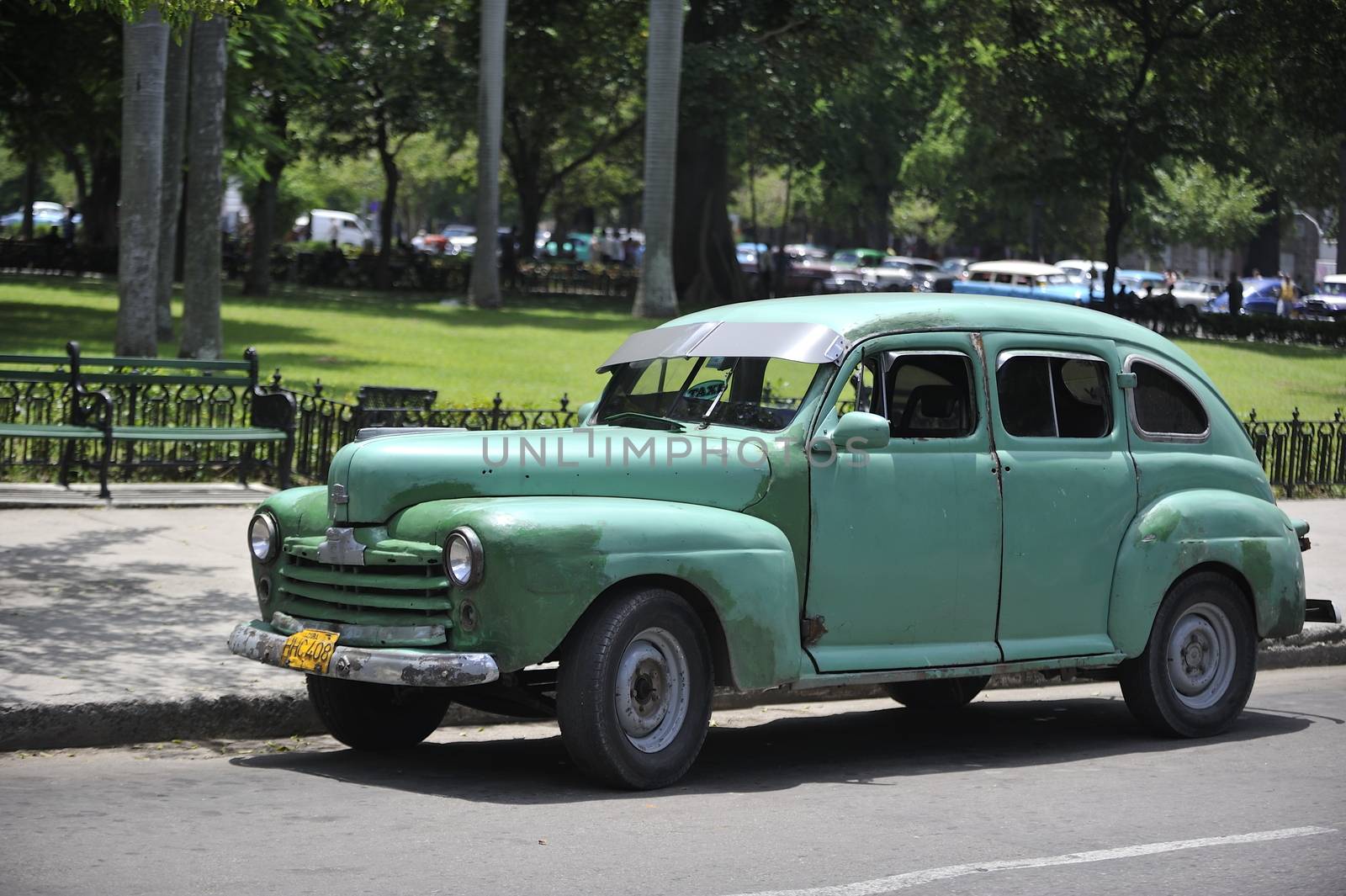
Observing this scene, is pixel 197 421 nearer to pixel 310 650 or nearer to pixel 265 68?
pixel 310 650

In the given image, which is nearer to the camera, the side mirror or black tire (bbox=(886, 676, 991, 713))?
the side mirror

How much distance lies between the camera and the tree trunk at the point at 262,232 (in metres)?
36.3

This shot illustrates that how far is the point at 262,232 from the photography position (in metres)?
37.5

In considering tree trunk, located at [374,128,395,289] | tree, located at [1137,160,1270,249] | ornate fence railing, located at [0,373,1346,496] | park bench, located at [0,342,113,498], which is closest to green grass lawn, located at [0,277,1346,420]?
ornate fence railing, located at [0,373,1346,496]

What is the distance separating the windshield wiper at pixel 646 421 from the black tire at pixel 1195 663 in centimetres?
245

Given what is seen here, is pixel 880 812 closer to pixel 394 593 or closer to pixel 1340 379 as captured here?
pixel 394 593

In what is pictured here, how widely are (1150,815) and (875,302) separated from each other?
2.45 meters

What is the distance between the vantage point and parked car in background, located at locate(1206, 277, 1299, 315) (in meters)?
56.8

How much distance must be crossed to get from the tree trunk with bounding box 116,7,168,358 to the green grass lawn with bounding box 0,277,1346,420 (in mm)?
1694

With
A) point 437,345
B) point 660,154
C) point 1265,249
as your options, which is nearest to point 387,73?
point 660,154

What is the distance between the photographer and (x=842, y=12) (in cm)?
3812

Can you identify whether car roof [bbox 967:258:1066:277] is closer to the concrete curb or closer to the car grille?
the concrete curb

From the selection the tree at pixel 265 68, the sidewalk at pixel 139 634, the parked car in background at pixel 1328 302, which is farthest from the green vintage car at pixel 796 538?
the parked car in background at pixel 1328 302

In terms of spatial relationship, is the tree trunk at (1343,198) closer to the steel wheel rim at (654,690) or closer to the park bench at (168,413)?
the park bench at (168,413)
